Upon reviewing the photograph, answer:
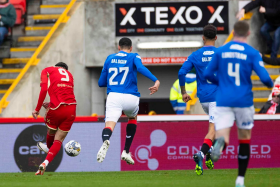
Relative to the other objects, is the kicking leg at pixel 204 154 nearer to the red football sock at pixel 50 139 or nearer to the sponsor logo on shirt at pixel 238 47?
the sponsor logo on shirt at pixel 238 47

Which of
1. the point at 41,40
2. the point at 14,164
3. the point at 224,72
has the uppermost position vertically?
the point at 41,40

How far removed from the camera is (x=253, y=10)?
1595 centimetres

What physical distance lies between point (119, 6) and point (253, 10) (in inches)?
164

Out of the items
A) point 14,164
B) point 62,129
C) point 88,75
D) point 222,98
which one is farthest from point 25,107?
point 222,98

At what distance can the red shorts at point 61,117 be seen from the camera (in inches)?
378

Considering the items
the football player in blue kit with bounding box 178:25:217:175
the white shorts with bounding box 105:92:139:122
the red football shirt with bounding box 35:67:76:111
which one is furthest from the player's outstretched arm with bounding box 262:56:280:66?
the red football shirt with bounding box 35:67:76:111

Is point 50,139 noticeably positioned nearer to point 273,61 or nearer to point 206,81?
point 206,81

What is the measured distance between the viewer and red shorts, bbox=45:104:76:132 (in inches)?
378

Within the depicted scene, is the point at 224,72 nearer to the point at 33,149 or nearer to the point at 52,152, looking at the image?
the point at 52,152

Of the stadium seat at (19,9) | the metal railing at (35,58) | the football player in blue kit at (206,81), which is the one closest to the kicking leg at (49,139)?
the football player in blue kit at (206,81)

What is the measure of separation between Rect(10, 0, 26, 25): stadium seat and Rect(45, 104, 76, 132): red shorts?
9706 mm

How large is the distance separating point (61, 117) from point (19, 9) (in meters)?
10.0

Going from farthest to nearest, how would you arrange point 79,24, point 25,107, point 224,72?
point 79,24
point 25,107
point 224,72

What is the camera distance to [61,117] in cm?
962
